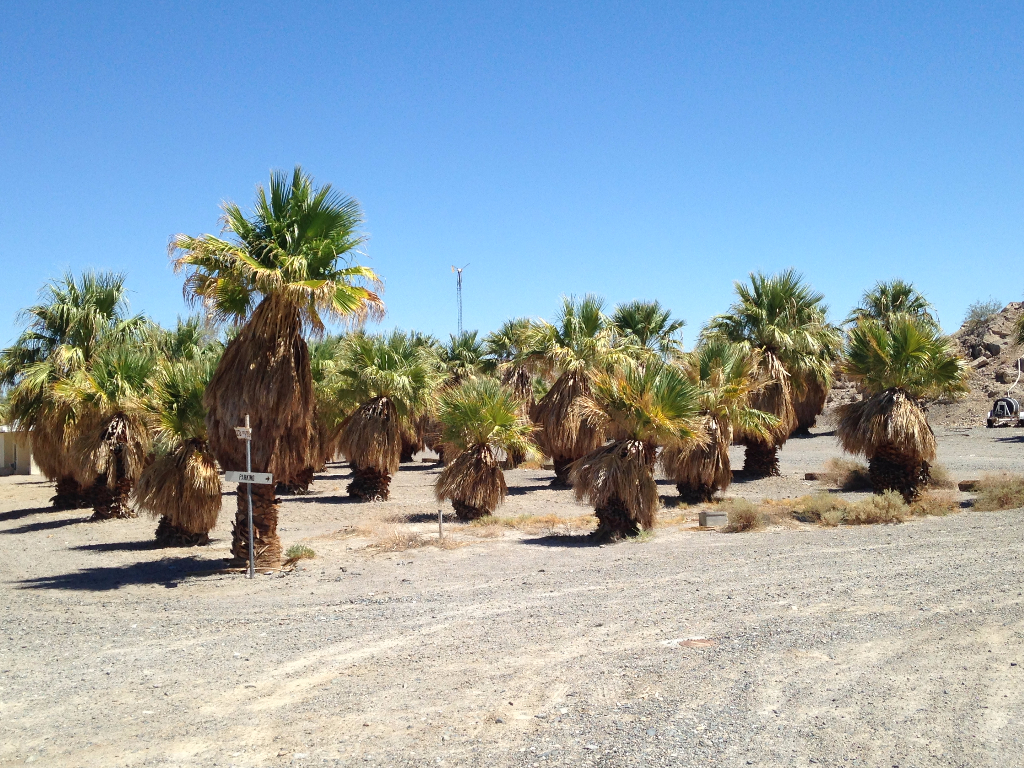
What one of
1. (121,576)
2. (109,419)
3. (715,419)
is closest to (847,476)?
(715,419)

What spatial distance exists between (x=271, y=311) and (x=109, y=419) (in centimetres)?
970

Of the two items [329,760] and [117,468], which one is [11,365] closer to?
[117,468]

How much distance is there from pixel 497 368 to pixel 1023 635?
29041 mm

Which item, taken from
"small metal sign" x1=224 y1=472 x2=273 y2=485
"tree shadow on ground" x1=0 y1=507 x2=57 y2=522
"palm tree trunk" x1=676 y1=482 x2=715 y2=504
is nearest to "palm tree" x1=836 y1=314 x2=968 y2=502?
"palm tree trunk" x1=676 y1=482 x2=715 y2=504

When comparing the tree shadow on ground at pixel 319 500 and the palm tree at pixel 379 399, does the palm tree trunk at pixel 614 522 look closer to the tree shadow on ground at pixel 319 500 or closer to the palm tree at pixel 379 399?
the palm tree at pixel 379 399

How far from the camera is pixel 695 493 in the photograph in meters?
22.1

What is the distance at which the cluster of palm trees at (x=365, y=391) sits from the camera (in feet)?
42.2

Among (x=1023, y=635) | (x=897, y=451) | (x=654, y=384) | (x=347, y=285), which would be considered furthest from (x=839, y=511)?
(x=347, y=285)

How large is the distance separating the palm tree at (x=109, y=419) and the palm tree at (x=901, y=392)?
17.2m

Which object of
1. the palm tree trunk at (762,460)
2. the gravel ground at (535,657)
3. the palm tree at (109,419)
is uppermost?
the palm tree at (109,419)

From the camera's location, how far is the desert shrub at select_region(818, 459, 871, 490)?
23.6 meters

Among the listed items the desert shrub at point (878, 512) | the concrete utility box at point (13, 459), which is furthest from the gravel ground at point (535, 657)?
the concrete utility box at point (13, 459)

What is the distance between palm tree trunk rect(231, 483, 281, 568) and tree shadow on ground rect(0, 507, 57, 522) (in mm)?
13100

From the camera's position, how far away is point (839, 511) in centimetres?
1750
